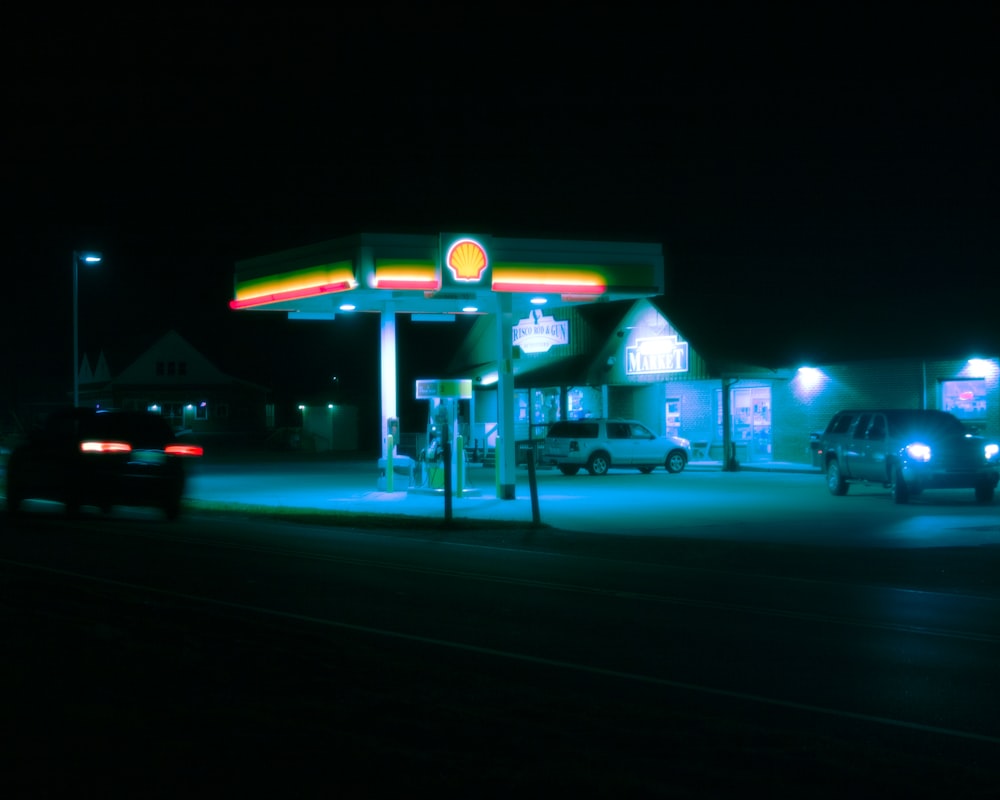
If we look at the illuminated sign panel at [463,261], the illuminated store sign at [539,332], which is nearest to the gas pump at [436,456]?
the illuminated sign panel at [463,261]

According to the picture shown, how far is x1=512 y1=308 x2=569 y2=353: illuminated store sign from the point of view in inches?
1940

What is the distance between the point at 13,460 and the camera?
861 inches

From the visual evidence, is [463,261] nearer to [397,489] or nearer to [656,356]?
[397,489]

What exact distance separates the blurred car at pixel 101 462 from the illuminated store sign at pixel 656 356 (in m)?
22.7

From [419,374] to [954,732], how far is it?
66.1 meters

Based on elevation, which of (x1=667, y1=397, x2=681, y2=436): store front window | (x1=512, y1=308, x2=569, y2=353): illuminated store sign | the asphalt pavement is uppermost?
(x1=512, y1=308, x2=569, y2=353): illuminated store sign

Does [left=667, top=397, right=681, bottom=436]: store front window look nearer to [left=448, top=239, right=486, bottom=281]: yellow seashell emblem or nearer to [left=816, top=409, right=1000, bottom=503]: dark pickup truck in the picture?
[left=816, top=409, right=1000, bottom=503]: dark pickup truck

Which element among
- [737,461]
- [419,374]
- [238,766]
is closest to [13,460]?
[238,766]

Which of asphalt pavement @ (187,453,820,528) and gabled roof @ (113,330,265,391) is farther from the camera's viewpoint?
gabled roof @ (113,330,265,391)

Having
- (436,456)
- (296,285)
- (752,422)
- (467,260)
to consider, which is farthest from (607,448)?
(467,260)

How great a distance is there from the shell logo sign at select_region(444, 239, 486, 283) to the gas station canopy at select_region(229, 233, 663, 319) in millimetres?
20

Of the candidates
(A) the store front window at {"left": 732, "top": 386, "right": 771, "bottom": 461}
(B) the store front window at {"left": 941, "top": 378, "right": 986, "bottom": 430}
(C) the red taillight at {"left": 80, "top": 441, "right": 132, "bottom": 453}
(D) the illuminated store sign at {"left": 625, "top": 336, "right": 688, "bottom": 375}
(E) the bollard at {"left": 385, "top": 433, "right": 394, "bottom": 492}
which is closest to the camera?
(C) the red taillight at {"left": 80, "top": 441, "right": 132, "bottom": 453}

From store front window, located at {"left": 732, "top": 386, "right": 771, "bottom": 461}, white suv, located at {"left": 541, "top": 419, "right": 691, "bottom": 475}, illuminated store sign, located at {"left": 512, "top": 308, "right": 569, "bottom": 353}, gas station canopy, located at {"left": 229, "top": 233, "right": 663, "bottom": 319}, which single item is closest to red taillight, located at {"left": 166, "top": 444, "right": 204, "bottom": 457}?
gas station canopy, located at {"left": 229, "top": 233, "right": 663, "bottom": 319}

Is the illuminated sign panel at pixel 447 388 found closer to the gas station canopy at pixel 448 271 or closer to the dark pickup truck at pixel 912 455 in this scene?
the gas station canopy at pixel 448 271
